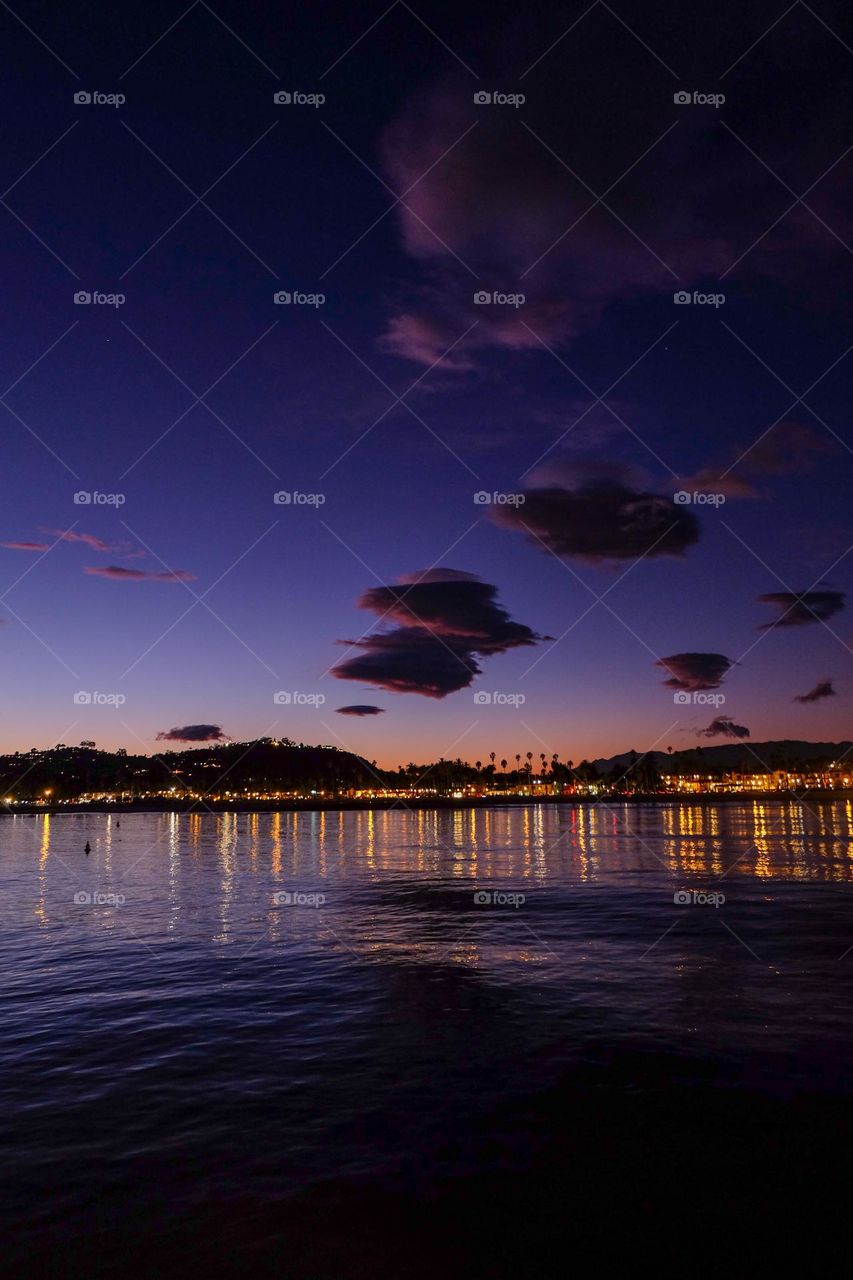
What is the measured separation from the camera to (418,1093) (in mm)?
15641

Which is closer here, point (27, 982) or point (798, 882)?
point (27, 982)

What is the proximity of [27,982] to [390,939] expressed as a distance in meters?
13.3

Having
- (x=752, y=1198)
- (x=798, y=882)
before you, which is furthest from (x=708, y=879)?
(x=752, y=1198)

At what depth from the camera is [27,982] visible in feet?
87.1

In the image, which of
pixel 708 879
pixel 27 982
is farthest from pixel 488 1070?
pixel 708 879

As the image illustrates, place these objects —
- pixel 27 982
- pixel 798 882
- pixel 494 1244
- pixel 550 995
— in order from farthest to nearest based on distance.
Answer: pixel 798 882
pixel 27 982
pixel 550 995
pixel 494 1244

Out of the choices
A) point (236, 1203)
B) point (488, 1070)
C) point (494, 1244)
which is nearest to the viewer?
point (494, 1244)

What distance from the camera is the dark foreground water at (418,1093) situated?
10.9 meters

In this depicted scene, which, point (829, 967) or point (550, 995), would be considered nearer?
point (550, 995)

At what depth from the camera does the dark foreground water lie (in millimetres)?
10867

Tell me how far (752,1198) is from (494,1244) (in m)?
4.01

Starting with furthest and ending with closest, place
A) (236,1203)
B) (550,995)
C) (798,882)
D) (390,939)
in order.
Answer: (798,882) → (390,939) → (550,995) → (236,1203)

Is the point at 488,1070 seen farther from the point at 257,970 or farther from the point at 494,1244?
the point at 257,970

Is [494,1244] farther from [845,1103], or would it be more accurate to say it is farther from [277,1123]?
[845,1103]
